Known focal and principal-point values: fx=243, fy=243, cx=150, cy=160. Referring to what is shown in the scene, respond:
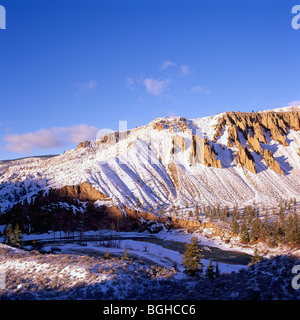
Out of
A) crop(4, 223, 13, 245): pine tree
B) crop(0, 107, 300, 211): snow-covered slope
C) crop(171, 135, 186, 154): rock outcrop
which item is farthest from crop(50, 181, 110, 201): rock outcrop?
crop(171, 135, 186, 154): rock outcrop

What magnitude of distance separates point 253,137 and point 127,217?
401ft

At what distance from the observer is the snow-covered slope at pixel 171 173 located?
4432 inches

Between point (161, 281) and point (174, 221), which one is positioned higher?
point (161, 281)

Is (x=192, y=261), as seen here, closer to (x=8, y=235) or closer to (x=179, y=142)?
(x=8, y=235)

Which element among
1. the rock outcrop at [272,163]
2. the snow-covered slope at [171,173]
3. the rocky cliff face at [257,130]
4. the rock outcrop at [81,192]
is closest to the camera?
the rock outcrop at [81,192]

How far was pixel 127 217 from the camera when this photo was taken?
9575 centimetres

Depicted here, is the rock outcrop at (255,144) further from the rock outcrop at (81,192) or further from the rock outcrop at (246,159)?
the rock outcrop at (81,192)

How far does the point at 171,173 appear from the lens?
132 m

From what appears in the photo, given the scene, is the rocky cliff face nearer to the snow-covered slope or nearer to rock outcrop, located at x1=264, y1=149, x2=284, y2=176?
rock outcrop, located at x1=264, y1=149, x2=284, y2=176

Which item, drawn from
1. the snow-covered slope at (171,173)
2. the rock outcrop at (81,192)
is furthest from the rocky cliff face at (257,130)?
the rock outcrop at (81,192)

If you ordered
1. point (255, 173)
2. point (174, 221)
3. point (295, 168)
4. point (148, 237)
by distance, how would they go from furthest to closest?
point (295, 168), point (255, 173), point (174, 221), point (148, 237)
